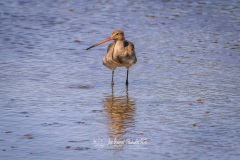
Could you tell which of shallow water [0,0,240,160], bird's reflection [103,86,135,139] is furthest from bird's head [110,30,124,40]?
bird's reflection [103,86,135,139]

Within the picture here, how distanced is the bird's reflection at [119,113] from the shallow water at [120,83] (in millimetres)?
17

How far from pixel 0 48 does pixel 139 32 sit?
12.6 feet

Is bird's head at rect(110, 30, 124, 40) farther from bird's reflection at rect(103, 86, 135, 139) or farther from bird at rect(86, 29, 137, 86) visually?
bird's reflection at rect(103, 86, 135, 139)

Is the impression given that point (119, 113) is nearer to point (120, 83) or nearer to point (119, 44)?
point (120, 83)

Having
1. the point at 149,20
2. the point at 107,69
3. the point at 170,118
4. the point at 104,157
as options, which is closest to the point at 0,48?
the point at 107,69

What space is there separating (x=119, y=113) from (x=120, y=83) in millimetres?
2360

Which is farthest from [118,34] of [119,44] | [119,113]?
[119,113]

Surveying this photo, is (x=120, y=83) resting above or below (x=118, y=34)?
below

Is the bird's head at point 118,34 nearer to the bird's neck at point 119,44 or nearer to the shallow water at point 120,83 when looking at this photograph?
the bird's neck at point 119,44

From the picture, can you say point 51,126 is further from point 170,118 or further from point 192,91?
point 192,91

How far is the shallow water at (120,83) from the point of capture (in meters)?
8.99

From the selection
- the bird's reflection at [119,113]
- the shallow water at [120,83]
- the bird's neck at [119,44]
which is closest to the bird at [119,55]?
the bird's neck at [119,44]

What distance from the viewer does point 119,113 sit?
10.9 metres

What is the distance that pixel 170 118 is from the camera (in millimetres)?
10352
